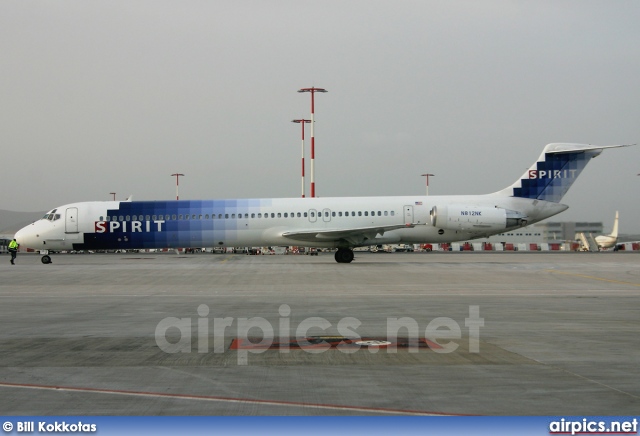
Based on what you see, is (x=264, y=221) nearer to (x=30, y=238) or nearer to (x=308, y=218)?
(x=308, y=218)

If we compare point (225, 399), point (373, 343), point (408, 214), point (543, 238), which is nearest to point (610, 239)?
point (543, 238)

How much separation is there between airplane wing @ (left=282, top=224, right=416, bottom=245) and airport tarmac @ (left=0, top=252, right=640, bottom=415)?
46.1ft

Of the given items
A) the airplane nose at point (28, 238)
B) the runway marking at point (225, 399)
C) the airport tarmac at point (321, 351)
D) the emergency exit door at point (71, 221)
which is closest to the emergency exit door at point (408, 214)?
the airport tarmac at point (321, 351)

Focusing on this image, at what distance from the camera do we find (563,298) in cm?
1934

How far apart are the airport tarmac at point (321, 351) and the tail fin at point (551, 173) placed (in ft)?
57.1

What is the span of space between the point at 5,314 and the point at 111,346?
6.29 m

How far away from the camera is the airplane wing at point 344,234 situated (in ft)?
119

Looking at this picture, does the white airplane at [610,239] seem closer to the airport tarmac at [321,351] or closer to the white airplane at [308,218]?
the white airplane at [308,218]

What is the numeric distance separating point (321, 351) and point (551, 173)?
31834mm

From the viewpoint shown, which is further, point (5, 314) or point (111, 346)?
point (5, 314)

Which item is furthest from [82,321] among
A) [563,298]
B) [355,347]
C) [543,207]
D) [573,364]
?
[543,207]

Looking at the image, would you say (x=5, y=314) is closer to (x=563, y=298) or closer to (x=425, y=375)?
(x=425, y=375)

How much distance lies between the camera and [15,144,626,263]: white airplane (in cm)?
3847

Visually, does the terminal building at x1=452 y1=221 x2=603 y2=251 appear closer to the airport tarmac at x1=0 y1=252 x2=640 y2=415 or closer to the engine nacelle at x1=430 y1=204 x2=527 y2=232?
the engine nacelle at x1=430 y1=204 x2=527 y2=232
